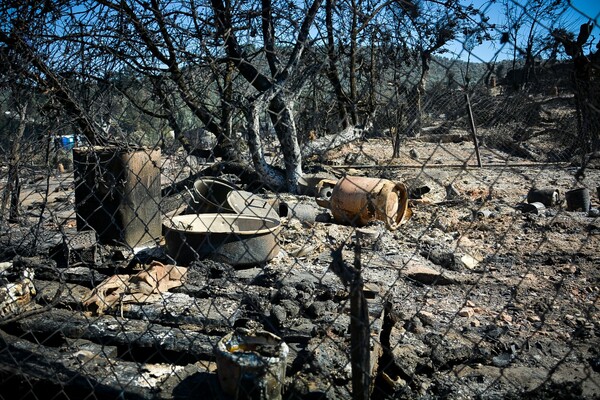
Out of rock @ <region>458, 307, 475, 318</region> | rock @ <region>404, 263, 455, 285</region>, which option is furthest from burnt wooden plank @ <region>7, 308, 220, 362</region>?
rock @ <region>404, 263, 455, 285</region>

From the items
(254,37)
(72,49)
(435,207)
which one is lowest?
(435,207)

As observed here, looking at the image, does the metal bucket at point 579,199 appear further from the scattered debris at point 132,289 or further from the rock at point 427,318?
the scattered debris at point 132,289

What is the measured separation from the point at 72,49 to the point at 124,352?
→ 1.90 metres

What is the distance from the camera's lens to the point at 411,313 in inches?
124

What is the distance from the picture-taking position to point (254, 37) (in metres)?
5.34

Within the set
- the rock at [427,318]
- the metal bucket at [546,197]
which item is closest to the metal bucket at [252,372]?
the rock at [427,318]

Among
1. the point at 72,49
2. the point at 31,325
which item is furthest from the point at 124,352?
the point at 72,49

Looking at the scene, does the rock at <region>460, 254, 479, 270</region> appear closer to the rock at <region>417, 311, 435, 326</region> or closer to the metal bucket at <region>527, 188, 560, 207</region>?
the rock at <region>417, 311, 435, 326</region>

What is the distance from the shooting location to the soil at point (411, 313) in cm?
189

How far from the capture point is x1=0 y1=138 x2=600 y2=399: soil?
1895 millimetres

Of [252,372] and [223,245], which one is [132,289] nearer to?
[223,245]

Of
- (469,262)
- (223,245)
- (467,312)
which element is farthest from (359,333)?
(469,262)

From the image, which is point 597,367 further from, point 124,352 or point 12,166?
point 12,166

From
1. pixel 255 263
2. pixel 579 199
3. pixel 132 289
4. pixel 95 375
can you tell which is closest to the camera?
pixel 95 375
